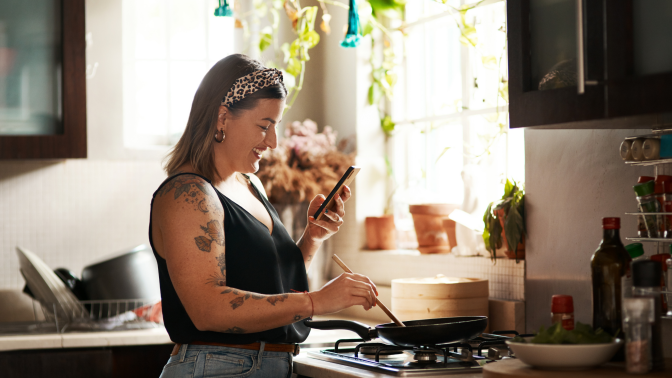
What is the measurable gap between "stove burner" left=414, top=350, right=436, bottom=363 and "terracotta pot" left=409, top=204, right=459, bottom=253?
1041mm

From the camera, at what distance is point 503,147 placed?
2670mm

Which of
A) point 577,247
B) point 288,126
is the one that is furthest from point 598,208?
point 288,126

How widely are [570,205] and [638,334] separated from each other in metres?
0.69

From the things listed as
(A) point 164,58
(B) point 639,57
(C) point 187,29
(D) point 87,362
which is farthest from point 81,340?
(B) point 639,57

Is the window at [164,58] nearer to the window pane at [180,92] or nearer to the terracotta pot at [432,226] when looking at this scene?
the window pane at [180,92]

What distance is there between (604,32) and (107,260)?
1988 millimetres

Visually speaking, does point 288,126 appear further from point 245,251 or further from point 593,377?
point 593,377

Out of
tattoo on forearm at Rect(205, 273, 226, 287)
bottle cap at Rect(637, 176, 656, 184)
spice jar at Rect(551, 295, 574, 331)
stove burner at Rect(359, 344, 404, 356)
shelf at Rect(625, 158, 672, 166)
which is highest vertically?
shelf at Rect(625, 158, 672, 166)

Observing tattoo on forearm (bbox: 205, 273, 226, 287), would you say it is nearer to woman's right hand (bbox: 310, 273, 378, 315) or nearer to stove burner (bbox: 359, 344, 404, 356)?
woman's right hand (bbox: 310, 273, 378, 315)

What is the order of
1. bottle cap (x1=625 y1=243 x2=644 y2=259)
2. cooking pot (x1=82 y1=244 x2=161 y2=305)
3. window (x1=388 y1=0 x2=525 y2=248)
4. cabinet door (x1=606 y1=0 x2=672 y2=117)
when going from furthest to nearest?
cooking pot (x1=82 y1=244 x2=161 y2=305) → window (x1=388 y1=0 x2=525 y2=248) → bottle cap (x1=625 y1=243 x2=644 y2=259) → cabinet door (x1=606 y1=0 x2=672 y2=117)

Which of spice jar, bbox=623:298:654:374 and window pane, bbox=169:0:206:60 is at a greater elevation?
window pane, bbox=169:0:206:60

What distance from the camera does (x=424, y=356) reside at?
5.81 feet

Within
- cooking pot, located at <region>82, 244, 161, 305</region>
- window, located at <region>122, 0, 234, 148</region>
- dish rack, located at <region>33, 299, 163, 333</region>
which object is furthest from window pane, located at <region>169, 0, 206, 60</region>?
dish rack, located at <region>33, 299, 163, 333</region>

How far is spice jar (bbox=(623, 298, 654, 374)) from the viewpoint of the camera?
1380mm
